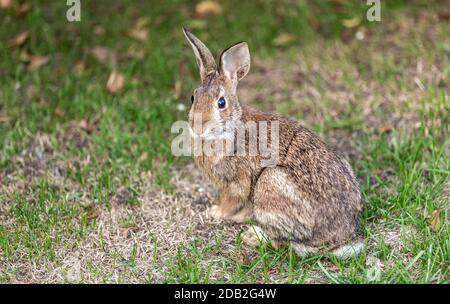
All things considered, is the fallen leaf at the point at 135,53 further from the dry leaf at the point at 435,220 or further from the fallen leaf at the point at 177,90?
the dry leaf at the point at 435,220

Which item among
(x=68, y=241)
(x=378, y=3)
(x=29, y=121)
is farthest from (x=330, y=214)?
(x=378, y=3)

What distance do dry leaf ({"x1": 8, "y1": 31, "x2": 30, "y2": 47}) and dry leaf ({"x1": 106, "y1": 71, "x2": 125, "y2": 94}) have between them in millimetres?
1124

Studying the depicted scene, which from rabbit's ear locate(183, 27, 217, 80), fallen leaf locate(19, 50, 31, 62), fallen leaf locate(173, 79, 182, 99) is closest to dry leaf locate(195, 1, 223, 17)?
fallen leaf locate(173, 79, 182, 99)

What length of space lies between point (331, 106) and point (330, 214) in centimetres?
214

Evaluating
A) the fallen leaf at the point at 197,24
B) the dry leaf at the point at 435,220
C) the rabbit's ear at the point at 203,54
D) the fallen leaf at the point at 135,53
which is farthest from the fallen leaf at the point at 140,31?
the dry leaf at the point at 435,220

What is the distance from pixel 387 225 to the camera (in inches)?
198

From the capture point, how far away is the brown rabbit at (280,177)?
15.3 feet

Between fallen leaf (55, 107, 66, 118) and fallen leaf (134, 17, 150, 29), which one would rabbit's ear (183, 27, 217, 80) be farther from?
fallen leaf (134, 17, 150, 29)

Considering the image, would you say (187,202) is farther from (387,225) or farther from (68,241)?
(387,225)

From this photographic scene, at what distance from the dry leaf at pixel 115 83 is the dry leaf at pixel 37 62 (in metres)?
0.75

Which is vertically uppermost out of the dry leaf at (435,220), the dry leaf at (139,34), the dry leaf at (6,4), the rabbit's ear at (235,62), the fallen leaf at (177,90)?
the dry leaf at (6,4)

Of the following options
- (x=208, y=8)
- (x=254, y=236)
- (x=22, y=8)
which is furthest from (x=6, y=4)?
(x=254, y=236)

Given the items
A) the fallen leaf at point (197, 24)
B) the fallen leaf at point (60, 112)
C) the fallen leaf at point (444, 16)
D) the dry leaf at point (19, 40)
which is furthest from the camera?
the fallen leaf at point (197, 24)

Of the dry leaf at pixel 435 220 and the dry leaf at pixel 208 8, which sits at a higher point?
the dry leaf at pixel 208 8
